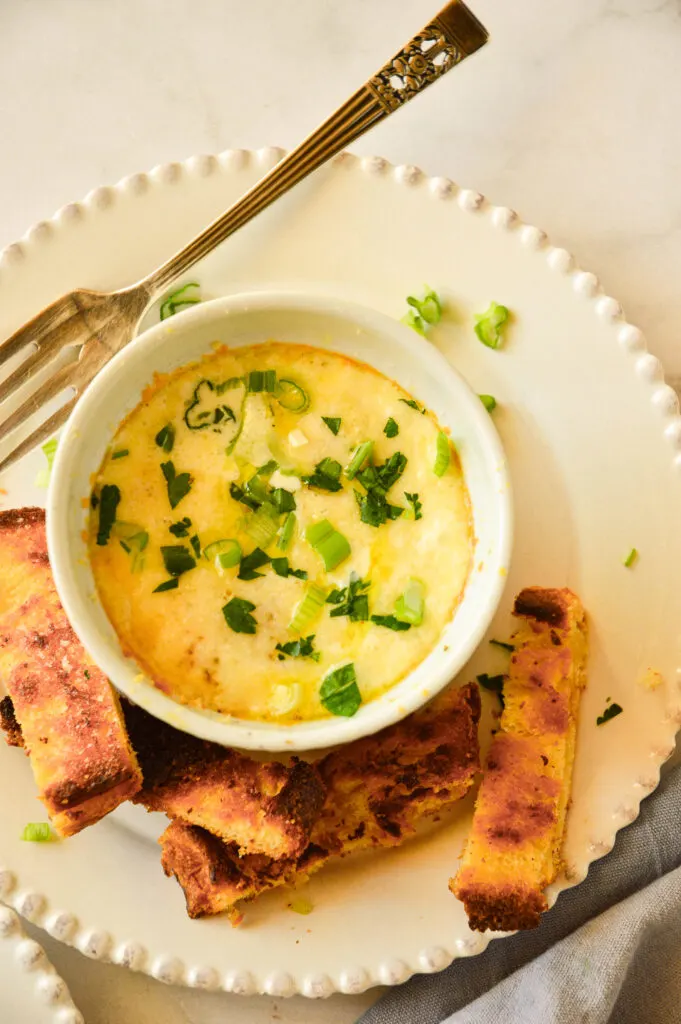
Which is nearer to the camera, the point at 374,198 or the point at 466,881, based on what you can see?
the point at 466,881

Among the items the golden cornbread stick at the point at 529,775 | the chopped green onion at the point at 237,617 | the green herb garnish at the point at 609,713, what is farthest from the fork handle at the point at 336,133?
the green herb garnish at the point at 609,713

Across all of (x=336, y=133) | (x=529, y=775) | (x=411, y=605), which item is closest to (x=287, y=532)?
(x=411, y=605)

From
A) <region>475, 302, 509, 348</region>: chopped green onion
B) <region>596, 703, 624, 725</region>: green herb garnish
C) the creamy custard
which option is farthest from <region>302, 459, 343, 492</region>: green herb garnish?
<region>596, 703, 624, 725</region>: green herb garnish

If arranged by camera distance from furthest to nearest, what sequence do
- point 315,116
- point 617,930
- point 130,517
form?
point 315,116 < point 617,930 < point 130,517

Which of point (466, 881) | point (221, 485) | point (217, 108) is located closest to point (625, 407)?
point (221, 485)

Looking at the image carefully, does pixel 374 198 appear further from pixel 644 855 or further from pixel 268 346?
pixel 644 855
